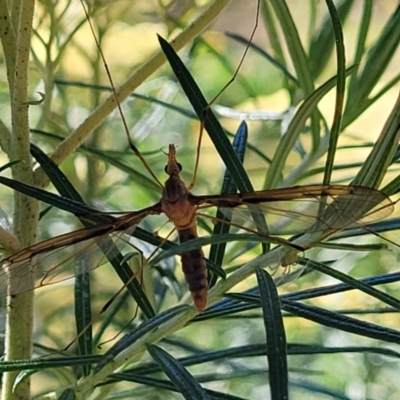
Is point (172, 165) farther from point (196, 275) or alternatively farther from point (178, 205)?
Result: point (196, 275)

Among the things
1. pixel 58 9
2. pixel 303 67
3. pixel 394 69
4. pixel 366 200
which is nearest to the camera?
pixel 366 200

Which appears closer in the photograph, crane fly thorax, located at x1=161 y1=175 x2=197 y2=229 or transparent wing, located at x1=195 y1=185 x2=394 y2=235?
transparent wing, located at x1=195 y1=185 x2=394 y2=235

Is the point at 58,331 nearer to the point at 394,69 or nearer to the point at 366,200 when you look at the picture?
the point at 366,200

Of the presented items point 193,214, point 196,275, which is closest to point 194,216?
point 193,214

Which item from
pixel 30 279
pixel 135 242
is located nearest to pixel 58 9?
pixel 135 242

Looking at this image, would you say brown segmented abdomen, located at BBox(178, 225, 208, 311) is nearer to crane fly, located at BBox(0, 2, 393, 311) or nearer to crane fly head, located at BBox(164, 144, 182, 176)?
crane fly, located at BBox(0, 2, 393, 311)

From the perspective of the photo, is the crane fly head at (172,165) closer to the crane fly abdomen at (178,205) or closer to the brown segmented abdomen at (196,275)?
the crane fly abdomen at (178,205)

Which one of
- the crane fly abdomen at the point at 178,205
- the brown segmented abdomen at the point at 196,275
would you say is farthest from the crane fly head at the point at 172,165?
the brown segmented abdomen at the point at 196,275

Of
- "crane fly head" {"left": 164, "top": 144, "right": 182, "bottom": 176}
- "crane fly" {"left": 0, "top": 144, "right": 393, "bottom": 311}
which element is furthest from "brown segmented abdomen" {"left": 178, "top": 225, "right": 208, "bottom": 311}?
"crane fly head" {"left": 164, "top": 144, "right": 182, "bottom": 176}
